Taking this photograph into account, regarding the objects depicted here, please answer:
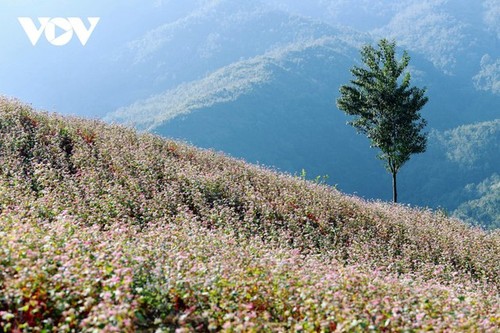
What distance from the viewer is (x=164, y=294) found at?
5.27 metres

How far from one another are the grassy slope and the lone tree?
28.6 ft

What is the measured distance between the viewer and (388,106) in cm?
2494

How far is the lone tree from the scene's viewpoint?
24797 mm

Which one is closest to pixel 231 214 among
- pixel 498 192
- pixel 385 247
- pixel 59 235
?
pixel 385 247

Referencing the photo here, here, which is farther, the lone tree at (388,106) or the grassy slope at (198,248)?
the lone tree at (388,106)

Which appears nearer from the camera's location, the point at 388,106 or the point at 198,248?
the point at 198,248

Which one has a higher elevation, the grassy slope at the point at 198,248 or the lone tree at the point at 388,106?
the lone tree at the point at 388,106

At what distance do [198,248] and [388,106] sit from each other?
19377 millimetres

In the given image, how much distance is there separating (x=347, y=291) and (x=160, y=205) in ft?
18.5

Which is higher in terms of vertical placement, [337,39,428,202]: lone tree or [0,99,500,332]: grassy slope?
[337,39,428,202]: lone tree

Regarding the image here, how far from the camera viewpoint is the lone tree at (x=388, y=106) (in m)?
24.8

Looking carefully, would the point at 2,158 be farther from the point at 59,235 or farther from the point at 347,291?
the point at 347,291

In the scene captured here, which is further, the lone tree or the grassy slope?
the lone tree

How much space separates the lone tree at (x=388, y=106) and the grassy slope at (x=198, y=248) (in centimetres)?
871
